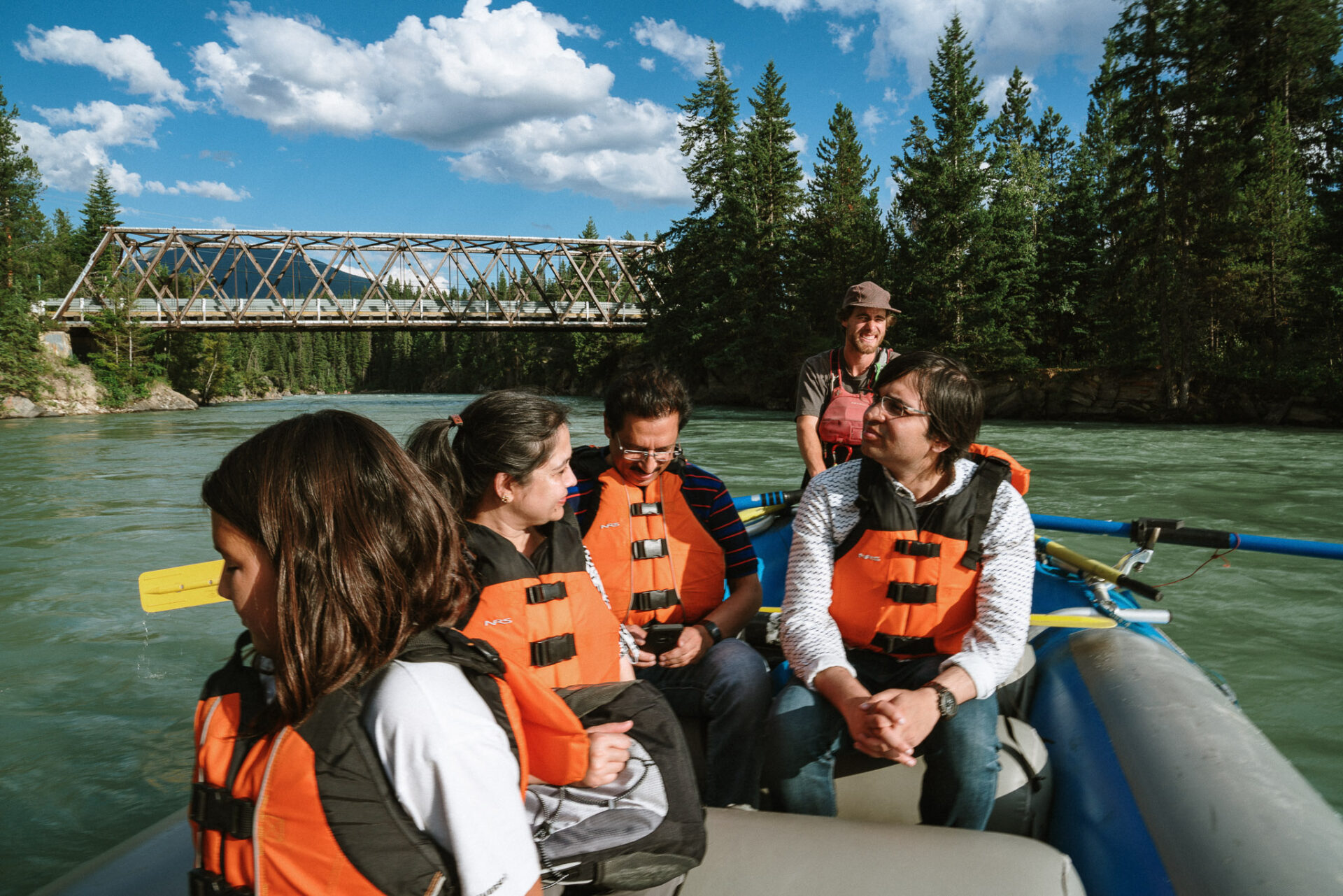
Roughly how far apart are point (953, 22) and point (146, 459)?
2035cm

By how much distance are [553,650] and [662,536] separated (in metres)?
0.77

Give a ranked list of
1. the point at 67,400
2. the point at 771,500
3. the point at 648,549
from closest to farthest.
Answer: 1. the point at 648,549
2. the point at 771,500
3. the point at 67,400

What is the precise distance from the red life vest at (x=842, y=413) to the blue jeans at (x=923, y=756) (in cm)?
172

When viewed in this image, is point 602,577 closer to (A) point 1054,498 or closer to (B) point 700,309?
(A) point 1054,498

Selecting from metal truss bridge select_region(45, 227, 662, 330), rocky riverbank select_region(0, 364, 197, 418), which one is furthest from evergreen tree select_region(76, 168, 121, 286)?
rocky riverbank select_region(0, 364, 197, 418)

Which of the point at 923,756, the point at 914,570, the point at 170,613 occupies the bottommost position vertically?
the point at 170,613

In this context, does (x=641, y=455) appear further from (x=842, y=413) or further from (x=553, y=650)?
(x=842, y=413)

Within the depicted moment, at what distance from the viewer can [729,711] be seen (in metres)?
1.88

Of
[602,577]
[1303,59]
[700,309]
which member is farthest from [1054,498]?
[700,309]

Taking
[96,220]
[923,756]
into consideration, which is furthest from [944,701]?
[96,220]

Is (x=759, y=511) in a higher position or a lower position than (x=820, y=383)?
lower

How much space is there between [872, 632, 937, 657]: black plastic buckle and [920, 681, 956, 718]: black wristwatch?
21 centimetres

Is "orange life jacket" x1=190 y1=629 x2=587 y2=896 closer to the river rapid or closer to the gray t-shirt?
the river rapid

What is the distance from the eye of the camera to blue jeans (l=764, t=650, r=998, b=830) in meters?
1.63
